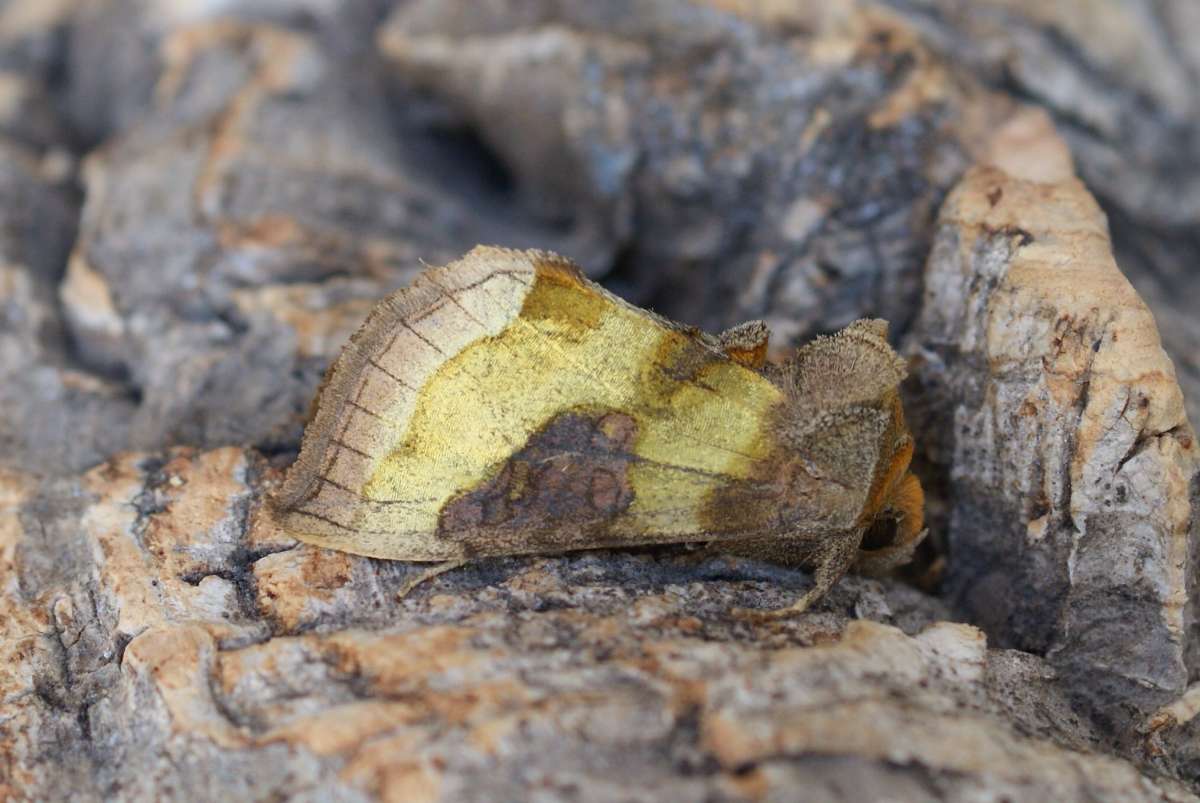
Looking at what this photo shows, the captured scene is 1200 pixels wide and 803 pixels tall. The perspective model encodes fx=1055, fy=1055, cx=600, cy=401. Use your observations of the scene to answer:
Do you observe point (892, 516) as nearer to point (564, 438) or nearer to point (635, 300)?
point (564, 438)

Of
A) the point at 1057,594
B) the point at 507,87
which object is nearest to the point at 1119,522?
the point at 1057,594

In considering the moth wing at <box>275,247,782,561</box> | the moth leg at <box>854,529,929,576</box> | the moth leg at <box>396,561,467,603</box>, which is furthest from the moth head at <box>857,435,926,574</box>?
the moth leg at <box>396,561,467,603</box>

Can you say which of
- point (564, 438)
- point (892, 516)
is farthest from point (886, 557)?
point (564, 438)

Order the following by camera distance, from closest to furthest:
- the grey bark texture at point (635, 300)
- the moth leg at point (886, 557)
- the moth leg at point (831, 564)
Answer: the grey bark texture at point (635, 300)
the moth leg at point (831, 564)
the moth leg at point (886, 557)

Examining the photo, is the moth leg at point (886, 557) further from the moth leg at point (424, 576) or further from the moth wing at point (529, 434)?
the moth leg at point (424, 576)

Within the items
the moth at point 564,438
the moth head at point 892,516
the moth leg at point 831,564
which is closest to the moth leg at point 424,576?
the moth at point 564,438

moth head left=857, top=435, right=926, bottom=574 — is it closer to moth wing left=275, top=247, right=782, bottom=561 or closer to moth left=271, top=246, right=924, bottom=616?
moth left=271, top=246, right=924, bottom=616

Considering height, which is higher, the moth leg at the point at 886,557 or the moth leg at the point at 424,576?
the moth leg at the point at 886,557
